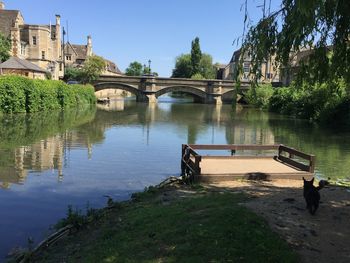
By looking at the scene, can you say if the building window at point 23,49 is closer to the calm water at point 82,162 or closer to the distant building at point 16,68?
the distant building at point 16,68

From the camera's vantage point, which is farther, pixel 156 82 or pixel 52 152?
pixel 156 82

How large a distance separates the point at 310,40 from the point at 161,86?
77572mm

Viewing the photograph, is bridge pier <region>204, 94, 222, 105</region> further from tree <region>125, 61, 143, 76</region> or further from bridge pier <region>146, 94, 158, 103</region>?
tree <region>125, 61, 143, 76</region>

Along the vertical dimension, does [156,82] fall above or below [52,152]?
above

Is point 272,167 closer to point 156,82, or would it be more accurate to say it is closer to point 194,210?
point 194,210

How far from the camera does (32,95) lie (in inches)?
1594

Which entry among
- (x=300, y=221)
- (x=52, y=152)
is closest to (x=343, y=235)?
(x=300, y=221)

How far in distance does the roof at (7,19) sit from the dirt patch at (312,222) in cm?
6614

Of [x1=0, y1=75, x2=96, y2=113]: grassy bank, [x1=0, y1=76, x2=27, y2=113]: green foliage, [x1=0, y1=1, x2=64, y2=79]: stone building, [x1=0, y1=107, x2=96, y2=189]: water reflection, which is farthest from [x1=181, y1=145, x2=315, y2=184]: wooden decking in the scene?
[x1=0, y1=1, x2=64, y2=79]: stone building

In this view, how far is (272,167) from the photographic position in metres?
13.4

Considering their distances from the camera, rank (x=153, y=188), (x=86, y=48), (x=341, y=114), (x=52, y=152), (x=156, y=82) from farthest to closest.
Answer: (x=86, y=48) → (x=156, y=82) → (x=341, y=114) → (x=52, y=152) → (x=153, y=188)

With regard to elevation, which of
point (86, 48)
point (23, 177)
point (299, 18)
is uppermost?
point (86, 48)

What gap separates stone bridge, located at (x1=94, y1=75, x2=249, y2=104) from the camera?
8062 cm

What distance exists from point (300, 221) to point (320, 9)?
134 inches
